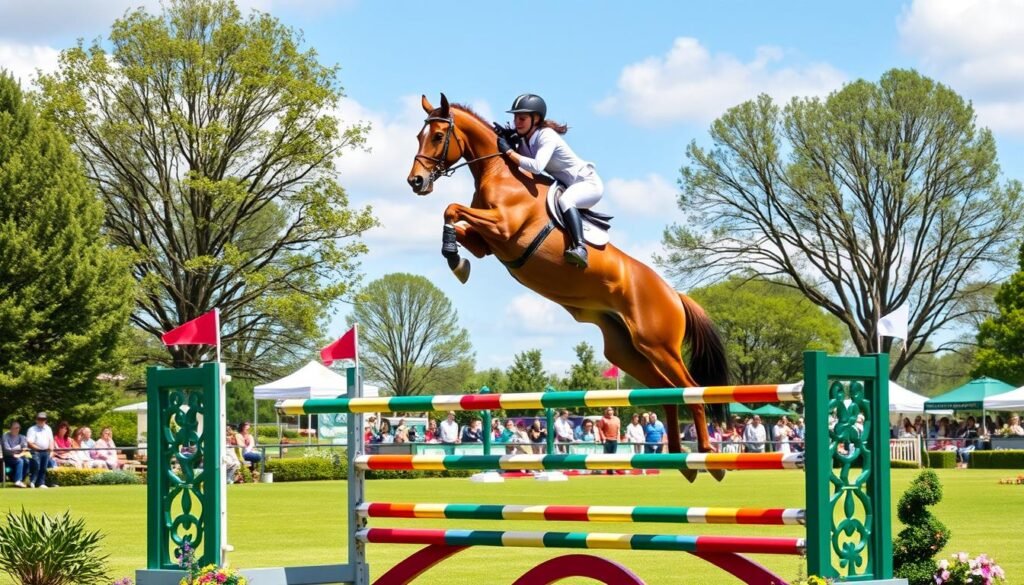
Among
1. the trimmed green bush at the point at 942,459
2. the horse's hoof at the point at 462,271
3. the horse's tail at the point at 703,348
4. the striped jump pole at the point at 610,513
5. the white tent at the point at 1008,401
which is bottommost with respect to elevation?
the trimmed green bush at the point at 942,459

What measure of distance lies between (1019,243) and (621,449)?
21.5m

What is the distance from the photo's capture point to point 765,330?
6262cm

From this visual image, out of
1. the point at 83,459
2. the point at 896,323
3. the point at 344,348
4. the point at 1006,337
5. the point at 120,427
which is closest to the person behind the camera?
the point at 896,323

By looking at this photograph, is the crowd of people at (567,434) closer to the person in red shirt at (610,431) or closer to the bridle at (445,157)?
the person in red shirt at (610,431)

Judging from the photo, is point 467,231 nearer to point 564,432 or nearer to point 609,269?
point 609,269

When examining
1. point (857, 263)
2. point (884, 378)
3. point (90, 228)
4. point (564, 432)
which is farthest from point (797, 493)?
point (857, 263)

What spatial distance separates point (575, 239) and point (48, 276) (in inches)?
1021

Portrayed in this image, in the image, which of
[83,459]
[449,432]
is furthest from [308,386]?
[83,459]

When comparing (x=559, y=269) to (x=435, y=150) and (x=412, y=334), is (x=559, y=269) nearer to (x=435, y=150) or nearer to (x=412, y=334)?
(x=435, y=150)

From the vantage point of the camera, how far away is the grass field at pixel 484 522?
10336 mm

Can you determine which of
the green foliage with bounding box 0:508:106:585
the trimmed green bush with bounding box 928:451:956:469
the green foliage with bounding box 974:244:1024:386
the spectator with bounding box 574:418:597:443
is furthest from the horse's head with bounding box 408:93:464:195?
the green foliage with bounding box 974:244:1024:386

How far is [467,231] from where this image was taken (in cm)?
754

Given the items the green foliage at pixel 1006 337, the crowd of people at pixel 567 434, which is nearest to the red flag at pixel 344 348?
the crowd of people at pixel 567 434

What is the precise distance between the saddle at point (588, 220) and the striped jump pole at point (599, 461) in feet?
5.22
